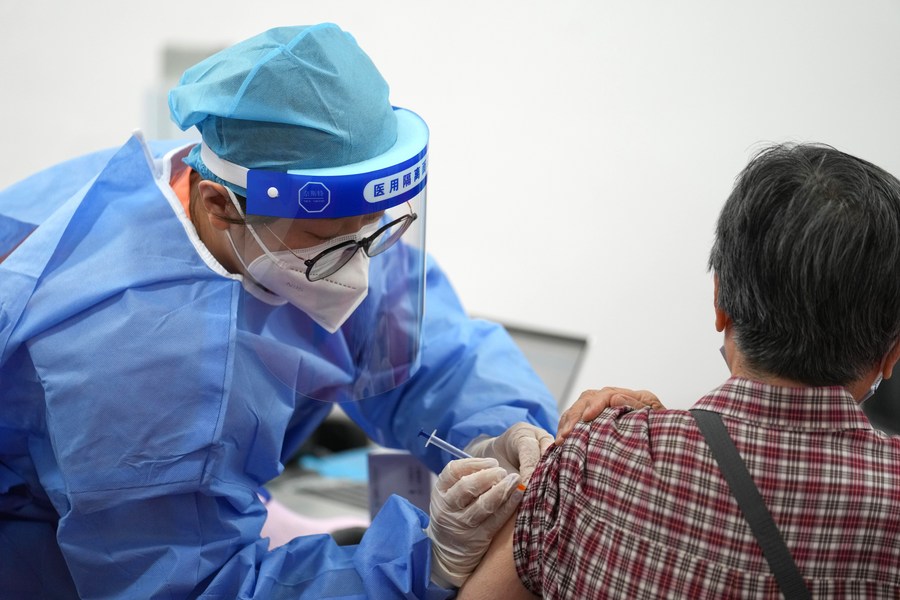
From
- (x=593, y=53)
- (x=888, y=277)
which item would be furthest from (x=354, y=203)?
(x=593, y=53)

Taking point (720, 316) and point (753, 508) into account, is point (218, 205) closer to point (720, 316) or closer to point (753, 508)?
point (720, 316)

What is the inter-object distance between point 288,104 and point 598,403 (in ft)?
1.86

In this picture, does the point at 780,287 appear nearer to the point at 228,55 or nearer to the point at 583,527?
the point at 583,527

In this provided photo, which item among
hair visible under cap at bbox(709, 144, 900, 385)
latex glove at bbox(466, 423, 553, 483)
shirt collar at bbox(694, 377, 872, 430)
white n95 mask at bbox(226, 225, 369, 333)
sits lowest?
latex glove at bbox(466, 423, 553, 483)

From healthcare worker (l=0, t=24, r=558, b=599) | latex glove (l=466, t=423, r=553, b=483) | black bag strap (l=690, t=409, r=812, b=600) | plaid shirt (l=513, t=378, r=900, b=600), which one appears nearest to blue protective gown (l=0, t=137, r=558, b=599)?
healthcare worker (l=0, t=24, r=558, b=599)

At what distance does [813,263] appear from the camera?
3.01 feet

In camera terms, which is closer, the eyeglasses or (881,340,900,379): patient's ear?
(881,340,900,379): patient's ear

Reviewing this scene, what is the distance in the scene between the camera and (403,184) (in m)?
1.24

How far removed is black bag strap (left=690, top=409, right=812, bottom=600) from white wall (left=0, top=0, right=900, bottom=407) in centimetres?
98

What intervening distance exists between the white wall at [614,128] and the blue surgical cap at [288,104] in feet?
3.36

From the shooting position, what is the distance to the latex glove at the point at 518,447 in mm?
1323

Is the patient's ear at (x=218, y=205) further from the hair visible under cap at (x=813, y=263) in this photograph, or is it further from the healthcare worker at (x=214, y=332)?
the hair visible under cap at (x=813, y=263)

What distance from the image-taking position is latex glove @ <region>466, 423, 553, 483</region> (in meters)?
1.32

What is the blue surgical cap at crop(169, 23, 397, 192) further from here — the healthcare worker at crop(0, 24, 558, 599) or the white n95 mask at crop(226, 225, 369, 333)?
the white n95 mask at crop(226, 225, 369, 333)
